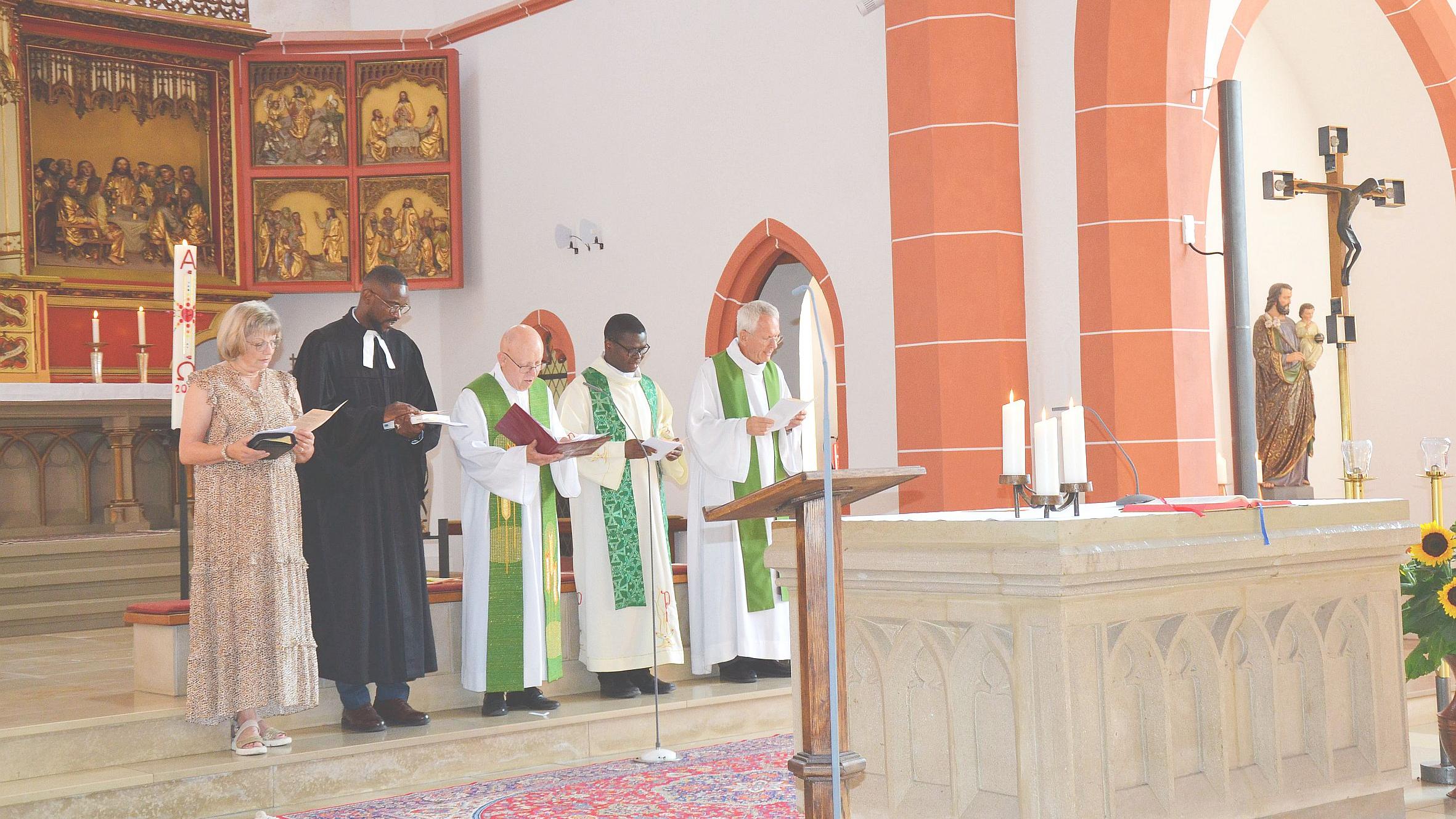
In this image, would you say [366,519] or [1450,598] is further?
[366,519]

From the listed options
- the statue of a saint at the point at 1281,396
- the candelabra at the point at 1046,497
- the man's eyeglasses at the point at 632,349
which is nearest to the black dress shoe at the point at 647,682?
the man's eyeglasses at the point at 632,349

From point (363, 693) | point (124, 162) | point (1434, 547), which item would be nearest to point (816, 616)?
point (1434, 547)

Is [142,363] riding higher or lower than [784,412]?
higher

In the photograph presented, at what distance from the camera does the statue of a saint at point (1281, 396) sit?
28.7 ft

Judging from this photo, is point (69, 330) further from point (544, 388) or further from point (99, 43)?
point (544, 388)

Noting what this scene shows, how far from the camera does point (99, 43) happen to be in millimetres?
10383

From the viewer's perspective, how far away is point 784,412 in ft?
19.7

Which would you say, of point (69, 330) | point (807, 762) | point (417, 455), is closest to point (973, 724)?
point (807, 762)

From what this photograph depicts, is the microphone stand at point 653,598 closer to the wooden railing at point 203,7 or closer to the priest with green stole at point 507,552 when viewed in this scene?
the priest with green stole at point 507,552

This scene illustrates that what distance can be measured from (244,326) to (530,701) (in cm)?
193

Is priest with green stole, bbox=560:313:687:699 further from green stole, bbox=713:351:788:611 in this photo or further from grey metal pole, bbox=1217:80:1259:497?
grey metal pole, bbox=1217:80:1259:497

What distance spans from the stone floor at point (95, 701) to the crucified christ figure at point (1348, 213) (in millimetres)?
1866

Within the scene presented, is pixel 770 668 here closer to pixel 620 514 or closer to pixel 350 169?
pixel 620 514

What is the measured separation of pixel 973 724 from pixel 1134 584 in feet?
1.63
